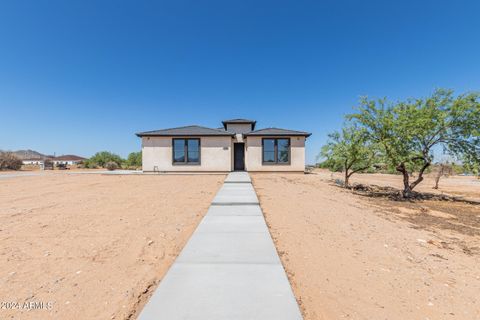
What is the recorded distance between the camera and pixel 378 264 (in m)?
3.08

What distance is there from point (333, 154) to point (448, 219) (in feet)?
21.7

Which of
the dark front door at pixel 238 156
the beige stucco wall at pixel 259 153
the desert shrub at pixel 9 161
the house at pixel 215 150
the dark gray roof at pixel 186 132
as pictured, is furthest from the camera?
the desert shrub at pixel 9 161

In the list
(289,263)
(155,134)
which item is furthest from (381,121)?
(155,134)

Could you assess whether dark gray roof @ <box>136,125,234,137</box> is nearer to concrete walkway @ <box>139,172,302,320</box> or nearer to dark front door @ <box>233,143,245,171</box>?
dark front door @ <box>233,143,245,171</box>

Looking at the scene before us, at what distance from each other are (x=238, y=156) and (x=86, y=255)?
14982mm

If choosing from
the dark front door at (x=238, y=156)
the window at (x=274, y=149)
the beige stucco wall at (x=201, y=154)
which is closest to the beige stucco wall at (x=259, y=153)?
the window at (x=274, y=149)

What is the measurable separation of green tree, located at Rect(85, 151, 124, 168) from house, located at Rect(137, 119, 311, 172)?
51.6 feet

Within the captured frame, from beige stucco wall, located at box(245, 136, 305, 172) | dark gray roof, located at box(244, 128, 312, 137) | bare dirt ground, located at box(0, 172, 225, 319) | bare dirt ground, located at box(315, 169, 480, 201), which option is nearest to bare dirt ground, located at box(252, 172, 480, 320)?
bare dirt ground, located at box(0, 172, 225, 319)

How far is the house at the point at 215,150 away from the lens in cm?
1648

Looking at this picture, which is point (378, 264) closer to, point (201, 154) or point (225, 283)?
point (225, 283)

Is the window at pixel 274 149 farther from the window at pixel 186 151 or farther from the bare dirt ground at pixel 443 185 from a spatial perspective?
the window at pixel 186 151

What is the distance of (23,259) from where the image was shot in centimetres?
299

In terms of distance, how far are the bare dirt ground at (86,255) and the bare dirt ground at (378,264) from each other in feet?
6.55

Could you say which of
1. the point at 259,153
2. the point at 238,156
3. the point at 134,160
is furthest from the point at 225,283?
the point at 134,160
